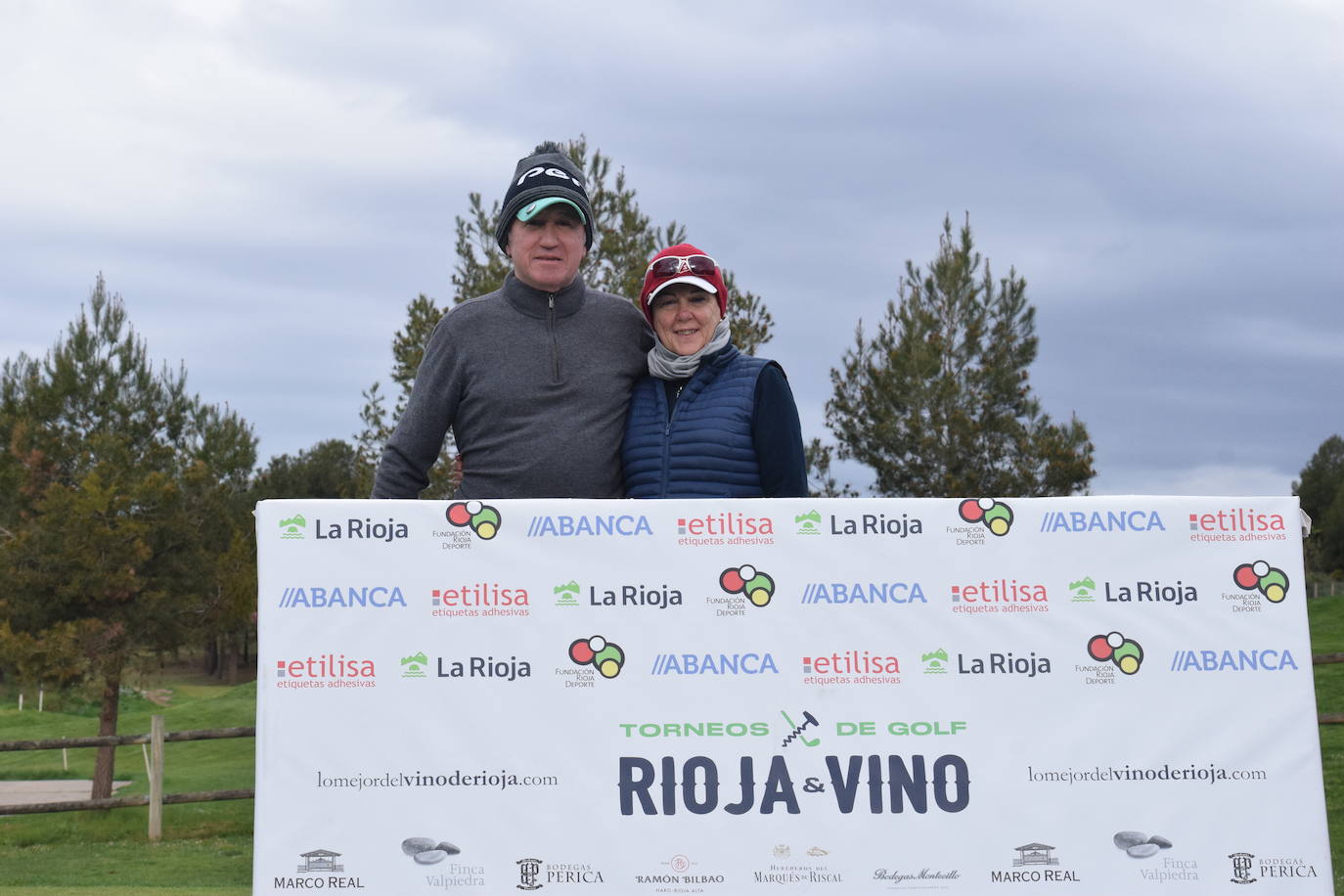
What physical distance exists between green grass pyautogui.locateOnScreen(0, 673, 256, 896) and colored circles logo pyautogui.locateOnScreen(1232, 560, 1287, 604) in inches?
→ 264

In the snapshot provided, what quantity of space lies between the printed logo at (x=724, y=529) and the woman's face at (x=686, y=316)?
60cm

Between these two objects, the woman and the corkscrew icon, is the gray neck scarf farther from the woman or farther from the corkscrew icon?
the corkscrew icon

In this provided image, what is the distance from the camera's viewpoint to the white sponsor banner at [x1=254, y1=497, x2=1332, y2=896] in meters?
3.79

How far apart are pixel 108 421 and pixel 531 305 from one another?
63.1 ft

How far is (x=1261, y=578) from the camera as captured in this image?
3.92 m

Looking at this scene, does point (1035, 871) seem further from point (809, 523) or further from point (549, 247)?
point (549, 247)

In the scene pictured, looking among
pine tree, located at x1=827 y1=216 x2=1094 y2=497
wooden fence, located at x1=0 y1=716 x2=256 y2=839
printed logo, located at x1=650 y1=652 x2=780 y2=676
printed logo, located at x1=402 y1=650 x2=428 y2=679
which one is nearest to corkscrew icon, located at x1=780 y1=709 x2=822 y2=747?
printed logo, located at x1=650 y1=652 x2=780 y2=676

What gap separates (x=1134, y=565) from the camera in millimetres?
3902

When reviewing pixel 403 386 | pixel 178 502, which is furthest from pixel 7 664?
pixel 403 386

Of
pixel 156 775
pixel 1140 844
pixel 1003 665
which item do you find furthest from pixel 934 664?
pixel 156 775

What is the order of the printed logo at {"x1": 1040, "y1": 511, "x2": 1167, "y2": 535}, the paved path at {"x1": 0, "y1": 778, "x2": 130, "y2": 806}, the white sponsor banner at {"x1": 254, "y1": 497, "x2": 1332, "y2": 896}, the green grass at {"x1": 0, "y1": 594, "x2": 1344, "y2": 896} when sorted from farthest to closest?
the paved path at {"x1": 0, "y1": 778, "x2": 130, "y2": 806}, the green grass at {"x1": 0, "y1": 594, "x2": 1344, "y2": 896}, the printed logo at {"x1": 1040, "y1": 511, "x2": 1167, "y2": 535}, the white sponsor banner at {"x1": 254, "y1": 497, "x2": 1332, "y2": 896}

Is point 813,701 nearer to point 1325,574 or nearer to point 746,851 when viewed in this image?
point 746,851

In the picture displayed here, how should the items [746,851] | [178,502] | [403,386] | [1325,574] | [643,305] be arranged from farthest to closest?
[1325,574] < [178,502] < [403,386] < [643,305] < [746,851]

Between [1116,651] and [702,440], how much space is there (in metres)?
1.37
